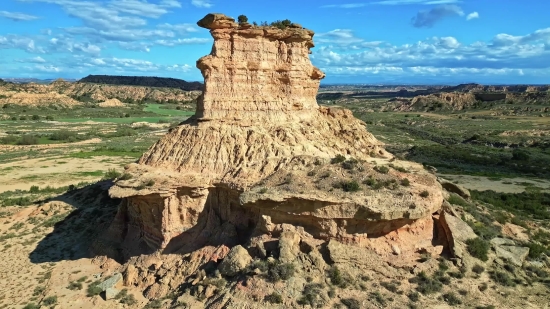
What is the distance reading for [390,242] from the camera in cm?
1606

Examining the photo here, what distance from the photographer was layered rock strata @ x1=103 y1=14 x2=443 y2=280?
52.1ft

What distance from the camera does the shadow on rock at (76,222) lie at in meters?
21.5

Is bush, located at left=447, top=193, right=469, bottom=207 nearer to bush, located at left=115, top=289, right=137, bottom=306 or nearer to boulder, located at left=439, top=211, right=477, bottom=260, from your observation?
boulder, located at left=439, top=211, right=477, bottom=260

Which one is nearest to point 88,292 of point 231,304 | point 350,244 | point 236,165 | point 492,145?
point 231,304

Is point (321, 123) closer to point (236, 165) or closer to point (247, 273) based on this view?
point (236, 165)

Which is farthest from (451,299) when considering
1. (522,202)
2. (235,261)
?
(522,202)

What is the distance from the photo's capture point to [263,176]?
17.6 meters

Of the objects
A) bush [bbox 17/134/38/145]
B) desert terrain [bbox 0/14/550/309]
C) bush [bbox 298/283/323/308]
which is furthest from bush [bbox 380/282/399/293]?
bush [bbox 17/134/38/145]

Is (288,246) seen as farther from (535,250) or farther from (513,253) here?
(535,250)

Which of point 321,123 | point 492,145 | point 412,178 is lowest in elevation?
point 492,145

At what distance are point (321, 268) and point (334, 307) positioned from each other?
1570 millimetres

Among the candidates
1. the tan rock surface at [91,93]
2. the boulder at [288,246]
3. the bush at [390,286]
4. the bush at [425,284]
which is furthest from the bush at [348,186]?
the tan rock surface at [91,93]

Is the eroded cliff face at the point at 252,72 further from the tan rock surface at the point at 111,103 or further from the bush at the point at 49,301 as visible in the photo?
the tan rock surface at the point at 111,103

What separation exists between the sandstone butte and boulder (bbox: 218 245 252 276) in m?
0.53
